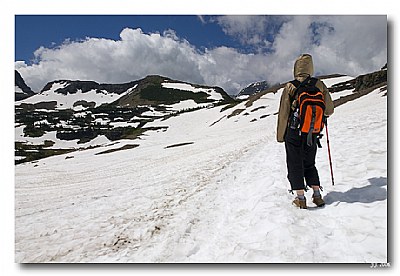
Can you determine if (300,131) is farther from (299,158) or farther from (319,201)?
(319,201)

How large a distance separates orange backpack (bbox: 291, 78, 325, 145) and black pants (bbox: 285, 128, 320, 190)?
0.24 m

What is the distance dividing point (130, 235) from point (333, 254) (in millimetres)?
3330

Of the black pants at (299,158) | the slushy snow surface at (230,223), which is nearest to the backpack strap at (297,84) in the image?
the black pants at (299,158)

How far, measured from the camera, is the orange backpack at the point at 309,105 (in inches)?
206

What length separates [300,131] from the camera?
5.43 metres

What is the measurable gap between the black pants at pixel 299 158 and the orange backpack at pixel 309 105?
0.24m

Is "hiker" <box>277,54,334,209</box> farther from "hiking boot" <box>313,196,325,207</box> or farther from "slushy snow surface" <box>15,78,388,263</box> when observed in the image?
"slushy snow surface" <box>15,78,388,263</box>

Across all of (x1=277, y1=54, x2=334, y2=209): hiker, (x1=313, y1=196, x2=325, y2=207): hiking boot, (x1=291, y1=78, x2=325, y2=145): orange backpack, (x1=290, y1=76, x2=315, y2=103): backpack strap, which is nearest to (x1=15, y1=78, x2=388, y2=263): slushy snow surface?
(x1=313, y1=196, x2=325, y2=207): hiking boot

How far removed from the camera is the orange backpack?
524cm

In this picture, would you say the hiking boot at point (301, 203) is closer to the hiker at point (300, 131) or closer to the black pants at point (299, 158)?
the hiker at point (300, 131)

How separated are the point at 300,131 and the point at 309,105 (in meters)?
0.49

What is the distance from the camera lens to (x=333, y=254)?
4.33 m
